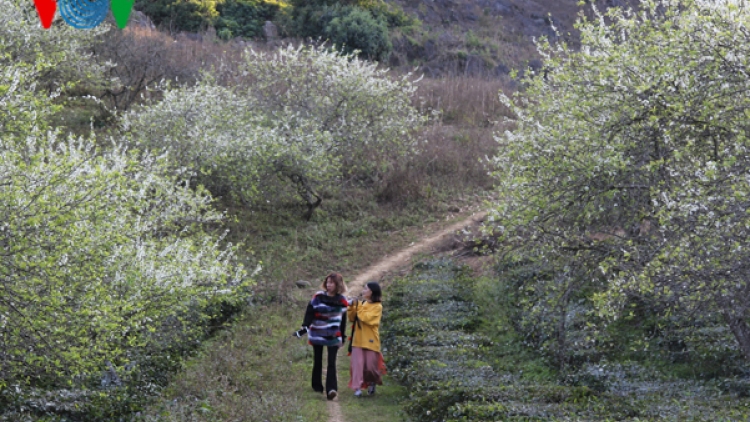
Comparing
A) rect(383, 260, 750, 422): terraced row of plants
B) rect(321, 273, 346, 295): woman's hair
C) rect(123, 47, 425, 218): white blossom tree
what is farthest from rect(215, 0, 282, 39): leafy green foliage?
rect(321, 273, 346, 295): woman's hair

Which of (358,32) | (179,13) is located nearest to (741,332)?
(358,32)

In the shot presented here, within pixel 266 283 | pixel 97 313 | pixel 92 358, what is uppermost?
pixel 97 313

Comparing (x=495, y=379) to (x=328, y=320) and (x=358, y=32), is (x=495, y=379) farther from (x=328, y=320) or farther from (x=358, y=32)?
(x=358, y=32)

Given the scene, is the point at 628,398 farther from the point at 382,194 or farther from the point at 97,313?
the point at 382,194

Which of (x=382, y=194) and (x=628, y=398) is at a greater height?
(x=628, y=398)

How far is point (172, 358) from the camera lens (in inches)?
509

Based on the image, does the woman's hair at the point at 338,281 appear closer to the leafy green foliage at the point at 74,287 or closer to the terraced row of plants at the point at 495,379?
the terraced row of plants at the point at 495,379

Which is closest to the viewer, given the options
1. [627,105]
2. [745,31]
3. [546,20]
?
[745,31]

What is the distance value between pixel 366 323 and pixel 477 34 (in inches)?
1938

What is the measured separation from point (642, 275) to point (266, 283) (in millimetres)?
11709

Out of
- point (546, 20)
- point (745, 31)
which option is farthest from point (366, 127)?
point (546, 20)

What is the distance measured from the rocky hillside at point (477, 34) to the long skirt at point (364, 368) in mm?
33559

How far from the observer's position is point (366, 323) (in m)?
11.4

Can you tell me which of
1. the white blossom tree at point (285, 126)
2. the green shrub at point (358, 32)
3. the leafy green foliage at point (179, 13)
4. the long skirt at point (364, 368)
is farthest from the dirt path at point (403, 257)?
the leafy green foliage at point (179, 13)
